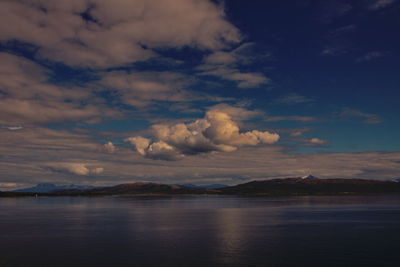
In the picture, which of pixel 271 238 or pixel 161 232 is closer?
pixel 271 238

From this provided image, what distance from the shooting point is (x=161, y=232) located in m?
72.8

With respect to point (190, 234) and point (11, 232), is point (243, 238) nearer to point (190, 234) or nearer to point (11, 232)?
point (190, 234)

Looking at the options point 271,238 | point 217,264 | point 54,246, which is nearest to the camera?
point 217,264

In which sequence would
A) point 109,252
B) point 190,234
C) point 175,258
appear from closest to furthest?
point 175,258
point 109,252
point 190,234

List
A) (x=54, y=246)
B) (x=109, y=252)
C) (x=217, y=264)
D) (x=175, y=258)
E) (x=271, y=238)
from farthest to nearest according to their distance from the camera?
(x=271, y=238) < (x=54, y=246) < (x=109, y=252) < (x=175, y=258) < (x=217, y=264)

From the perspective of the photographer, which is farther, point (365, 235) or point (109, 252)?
point (365, 235)

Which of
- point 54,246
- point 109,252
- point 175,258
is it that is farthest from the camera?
point 54,246

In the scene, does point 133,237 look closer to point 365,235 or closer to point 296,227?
point 296,227

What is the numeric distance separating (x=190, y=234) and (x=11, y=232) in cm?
3580

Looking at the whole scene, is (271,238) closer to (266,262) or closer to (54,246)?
(266,262)

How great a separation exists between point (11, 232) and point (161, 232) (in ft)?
97.8

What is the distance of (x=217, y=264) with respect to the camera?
4412 centimetres

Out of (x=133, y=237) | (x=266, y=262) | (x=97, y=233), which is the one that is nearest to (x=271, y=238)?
(x=266, y=262)

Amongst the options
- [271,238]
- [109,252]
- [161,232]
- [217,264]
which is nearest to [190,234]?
[161,232]
